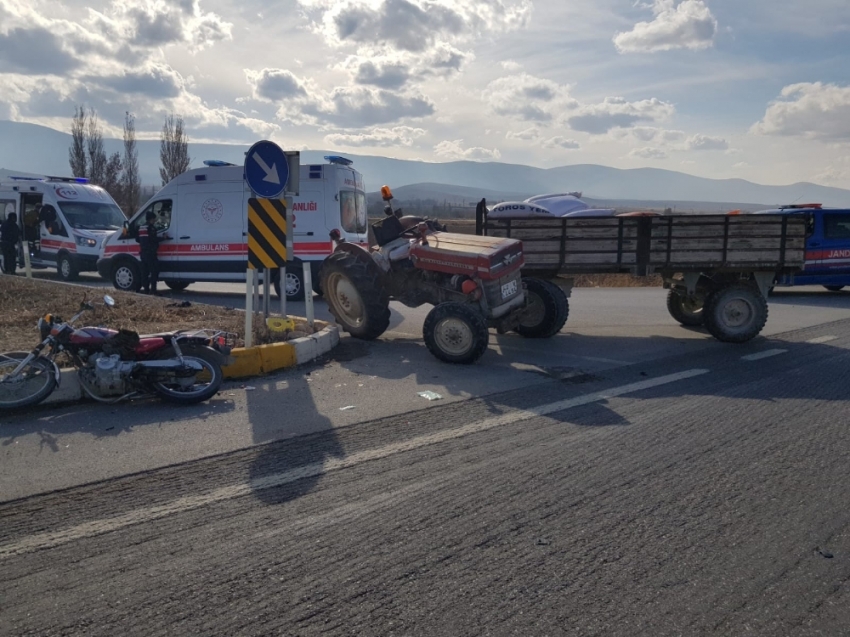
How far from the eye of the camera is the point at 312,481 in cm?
483

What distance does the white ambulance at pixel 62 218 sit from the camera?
20125 millimetres

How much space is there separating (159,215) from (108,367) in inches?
408

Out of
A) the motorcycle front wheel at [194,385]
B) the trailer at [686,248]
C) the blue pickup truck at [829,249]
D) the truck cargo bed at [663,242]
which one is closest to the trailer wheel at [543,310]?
the trailer at [686,248]

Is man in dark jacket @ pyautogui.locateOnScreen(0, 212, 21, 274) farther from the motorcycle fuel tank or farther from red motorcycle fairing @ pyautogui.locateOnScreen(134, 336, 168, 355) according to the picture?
red motorcycle fairing @ pyautogui.locateOnScreen(134, 336, 168, 355)

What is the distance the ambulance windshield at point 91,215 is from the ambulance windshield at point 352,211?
8695 millimetres

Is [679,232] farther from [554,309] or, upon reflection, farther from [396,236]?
[396,236]

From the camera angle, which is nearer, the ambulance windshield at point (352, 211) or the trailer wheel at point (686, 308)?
the trailer wheel at point (686, 308)

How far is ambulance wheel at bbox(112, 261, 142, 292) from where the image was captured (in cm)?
1633

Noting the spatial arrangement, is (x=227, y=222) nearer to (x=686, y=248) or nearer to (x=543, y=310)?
(x=543, y=310)

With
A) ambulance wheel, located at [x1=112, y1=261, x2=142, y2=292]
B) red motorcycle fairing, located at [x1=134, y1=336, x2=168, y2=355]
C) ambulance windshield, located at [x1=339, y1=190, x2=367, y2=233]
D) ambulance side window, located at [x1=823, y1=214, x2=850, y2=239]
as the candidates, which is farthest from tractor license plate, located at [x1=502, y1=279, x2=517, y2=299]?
ambulance side window, located at [x1=823, y1=214, x2=850, y2=239]

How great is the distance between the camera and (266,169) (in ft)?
28.2

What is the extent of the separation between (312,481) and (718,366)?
5.83 m

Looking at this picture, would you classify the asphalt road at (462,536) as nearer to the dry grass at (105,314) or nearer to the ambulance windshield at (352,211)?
the dry grass at (105,314)

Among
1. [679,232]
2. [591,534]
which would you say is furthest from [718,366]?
[591,534]
